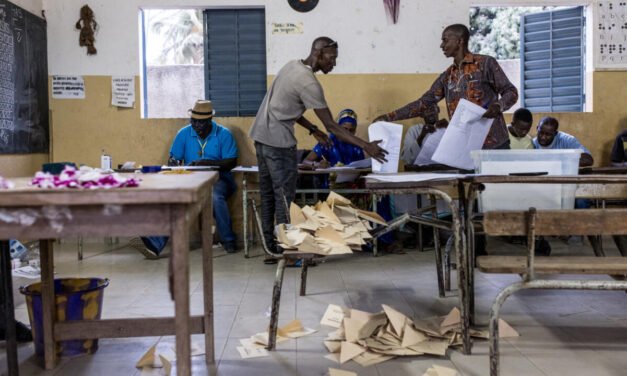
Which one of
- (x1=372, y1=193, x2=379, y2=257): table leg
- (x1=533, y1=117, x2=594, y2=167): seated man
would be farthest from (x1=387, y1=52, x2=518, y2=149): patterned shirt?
(x1=533, y1=117, x2=594, y2=167): seated man

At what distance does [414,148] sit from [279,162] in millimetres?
2352

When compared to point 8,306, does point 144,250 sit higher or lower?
lower

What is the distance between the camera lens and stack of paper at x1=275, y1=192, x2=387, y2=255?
316 cm

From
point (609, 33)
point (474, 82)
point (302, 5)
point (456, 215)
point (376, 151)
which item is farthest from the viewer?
point (609, 33)

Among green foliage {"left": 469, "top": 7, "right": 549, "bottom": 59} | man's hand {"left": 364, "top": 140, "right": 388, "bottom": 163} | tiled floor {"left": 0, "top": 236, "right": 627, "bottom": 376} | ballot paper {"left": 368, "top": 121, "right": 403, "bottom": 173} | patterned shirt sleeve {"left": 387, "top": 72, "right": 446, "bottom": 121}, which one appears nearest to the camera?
tiled floor {"left": 0, "top": 236, "right": 627, "bottom": 376}

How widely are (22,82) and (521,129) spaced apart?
5.12 m

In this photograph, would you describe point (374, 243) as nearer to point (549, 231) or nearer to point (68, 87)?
point (549, 231)

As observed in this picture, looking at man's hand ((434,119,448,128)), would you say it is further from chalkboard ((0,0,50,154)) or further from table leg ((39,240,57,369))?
table leg ((39,240,57,369))

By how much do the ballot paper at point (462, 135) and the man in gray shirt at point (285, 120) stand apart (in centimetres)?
66

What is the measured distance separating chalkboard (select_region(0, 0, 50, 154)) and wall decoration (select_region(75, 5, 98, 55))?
15.2 inches

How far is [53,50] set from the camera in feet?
23.2

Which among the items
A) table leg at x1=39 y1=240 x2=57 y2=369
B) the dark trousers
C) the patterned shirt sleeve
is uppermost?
the patterned shirt sleeve

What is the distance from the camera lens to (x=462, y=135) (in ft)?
14.2

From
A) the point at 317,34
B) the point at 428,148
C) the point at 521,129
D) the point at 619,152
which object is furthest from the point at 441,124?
the point at 619,152
